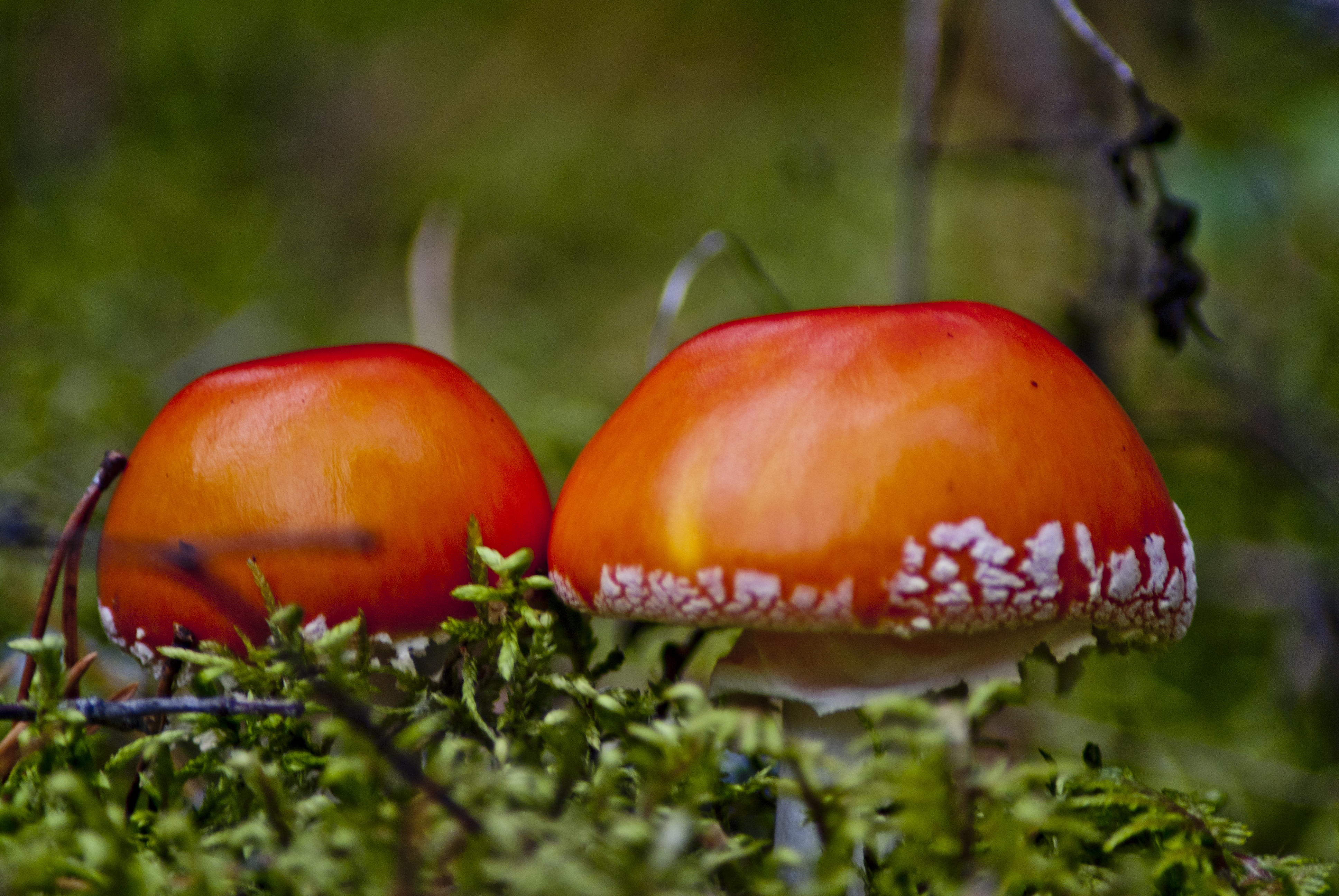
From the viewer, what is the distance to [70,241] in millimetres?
4680

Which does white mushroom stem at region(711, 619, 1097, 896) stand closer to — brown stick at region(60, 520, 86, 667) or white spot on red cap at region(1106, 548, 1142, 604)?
white spot on red cap at region(1106, 548, 1142, 604)

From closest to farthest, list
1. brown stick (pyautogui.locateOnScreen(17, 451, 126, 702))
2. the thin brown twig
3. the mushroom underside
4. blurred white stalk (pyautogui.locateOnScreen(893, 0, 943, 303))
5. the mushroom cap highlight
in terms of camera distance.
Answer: the thin brown twig < the mushroom cap highlight < the mushroom underside < brown stick (pyautogui.locateOnScreen(17, 451, 126, 702)) < blurred white stalk (pyautogui.locateOnScreen(893, 0, 943, 303))

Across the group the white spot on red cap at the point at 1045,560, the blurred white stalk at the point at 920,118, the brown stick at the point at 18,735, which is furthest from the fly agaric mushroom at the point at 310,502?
the blurred white stalk at the point at 920,118

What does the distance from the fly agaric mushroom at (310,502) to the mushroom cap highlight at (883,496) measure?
20cm

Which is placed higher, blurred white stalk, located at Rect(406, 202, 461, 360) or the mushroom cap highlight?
blurred white stalk, located at Rect(406, 202, 461, 360)

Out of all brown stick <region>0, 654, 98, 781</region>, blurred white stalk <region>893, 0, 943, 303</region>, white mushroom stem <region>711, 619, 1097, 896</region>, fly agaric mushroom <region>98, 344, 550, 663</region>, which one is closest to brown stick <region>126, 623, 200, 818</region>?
fly agaric mushroom <region>98, 344, 550, 663</region>

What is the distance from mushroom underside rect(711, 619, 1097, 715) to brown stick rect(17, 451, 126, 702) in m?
0.95

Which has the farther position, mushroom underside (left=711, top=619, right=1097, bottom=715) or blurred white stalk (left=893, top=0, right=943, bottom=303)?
blurred white stalk (left=893, top=0, right=943, bottom=303)

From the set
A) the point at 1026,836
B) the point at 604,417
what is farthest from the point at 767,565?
the point at 604,417

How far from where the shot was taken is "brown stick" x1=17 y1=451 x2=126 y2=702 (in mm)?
1408

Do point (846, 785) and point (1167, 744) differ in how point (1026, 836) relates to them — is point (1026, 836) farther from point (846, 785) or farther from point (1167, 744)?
point (1167, 744)

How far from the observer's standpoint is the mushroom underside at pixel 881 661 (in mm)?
1254

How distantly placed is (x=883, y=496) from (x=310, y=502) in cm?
74

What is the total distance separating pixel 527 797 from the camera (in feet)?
3.24
